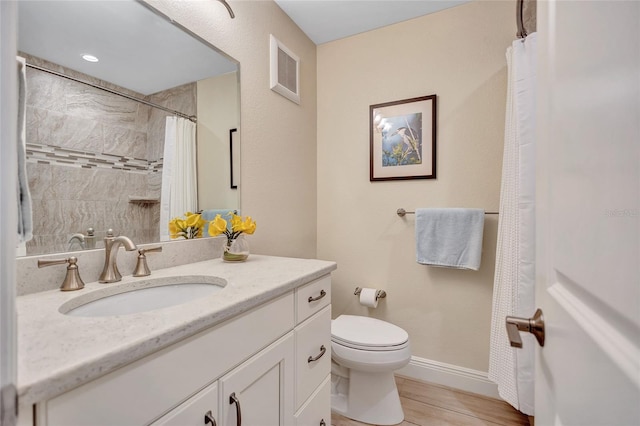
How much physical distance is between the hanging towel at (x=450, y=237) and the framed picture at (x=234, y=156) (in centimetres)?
115

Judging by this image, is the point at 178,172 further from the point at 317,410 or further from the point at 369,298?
the point at 369,298

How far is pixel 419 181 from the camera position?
1993 millimetres

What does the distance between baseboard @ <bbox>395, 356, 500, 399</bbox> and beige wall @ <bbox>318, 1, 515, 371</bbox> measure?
0.15ft

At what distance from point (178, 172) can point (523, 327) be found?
1280mm

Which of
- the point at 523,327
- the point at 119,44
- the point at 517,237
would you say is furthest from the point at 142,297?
the point at 517,237

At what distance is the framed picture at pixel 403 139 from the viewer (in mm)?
1946

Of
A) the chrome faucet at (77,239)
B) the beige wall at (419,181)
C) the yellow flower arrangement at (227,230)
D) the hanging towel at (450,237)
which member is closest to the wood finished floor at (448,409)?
the beige wall at (419,181)

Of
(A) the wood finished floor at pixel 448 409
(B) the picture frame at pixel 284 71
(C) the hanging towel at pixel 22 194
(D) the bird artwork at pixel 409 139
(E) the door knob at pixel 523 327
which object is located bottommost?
(A) the wood finished floor at pixel 448 409

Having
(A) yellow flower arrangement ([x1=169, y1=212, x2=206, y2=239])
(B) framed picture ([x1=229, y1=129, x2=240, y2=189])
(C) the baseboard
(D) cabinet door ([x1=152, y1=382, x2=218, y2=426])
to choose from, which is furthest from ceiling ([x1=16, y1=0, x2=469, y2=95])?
(C) the baseboard

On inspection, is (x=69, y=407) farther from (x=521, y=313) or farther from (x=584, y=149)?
(x=521, y=313)

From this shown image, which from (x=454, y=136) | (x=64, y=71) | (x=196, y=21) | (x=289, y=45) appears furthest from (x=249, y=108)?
(x=454, y=136)

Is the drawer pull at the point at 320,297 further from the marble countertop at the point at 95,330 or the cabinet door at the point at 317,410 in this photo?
the cabinet door at the point at 317,410

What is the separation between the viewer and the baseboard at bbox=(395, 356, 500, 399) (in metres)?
1.80

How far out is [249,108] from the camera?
5.39ft
